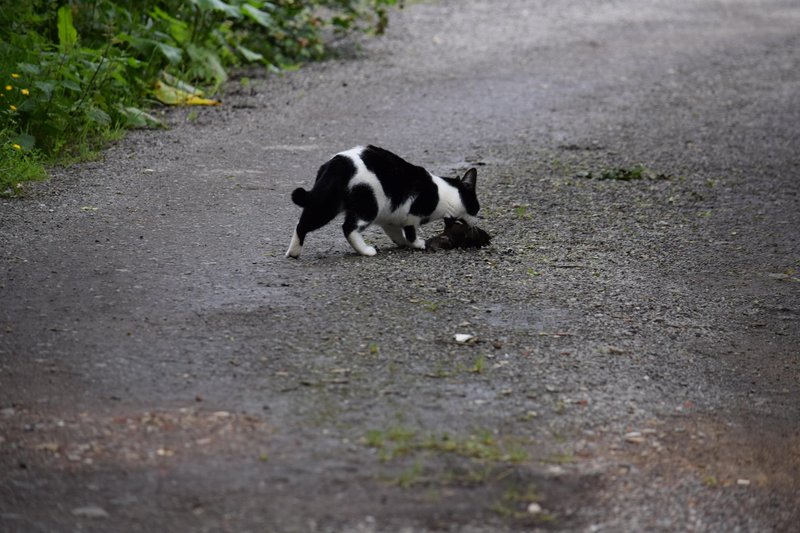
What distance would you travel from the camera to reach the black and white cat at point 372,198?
606 cm

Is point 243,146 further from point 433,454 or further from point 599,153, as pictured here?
point 433,454

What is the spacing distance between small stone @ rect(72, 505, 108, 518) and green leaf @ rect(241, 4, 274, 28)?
26.9 feet

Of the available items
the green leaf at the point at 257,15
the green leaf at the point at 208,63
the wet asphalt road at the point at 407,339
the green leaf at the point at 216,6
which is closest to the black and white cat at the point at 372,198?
the wet asphalt road at the point at 407,339

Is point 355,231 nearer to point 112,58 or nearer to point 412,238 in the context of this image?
point 412,238

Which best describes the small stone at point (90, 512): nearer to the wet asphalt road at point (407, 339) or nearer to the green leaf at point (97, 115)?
the wet asphalt road at point (407, 339)

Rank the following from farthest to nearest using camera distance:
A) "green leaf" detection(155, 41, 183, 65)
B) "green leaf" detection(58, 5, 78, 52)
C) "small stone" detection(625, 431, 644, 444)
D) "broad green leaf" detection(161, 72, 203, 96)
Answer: "broad green leaf" detection(161, 72, 203, 96), "green leaf" detection(155, 41, 183, 65), "green leaf" detection(58, 5, 78, 52), "small stone" detection(625, 431, 644, 444)

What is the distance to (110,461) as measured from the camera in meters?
3.84

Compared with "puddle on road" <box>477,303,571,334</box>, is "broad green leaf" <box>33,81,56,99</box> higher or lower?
higher

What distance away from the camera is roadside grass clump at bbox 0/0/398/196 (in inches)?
319

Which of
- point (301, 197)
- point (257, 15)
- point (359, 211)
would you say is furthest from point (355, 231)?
point (257, 15)

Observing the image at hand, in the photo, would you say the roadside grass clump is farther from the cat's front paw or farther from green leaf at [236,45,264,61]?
the cat's front paw

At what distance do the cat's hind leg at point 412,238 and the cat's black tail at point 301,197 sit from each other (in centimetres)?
69

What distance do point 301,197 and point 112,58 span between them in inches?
142

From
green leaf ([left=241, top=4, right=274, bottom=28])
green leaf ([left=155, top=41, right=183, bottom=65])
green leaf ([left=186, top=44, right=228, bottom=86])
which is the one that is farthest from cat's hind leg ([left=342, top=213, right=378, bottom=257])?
green leaf ([left=241, top=4, right=274, bottom=28])
